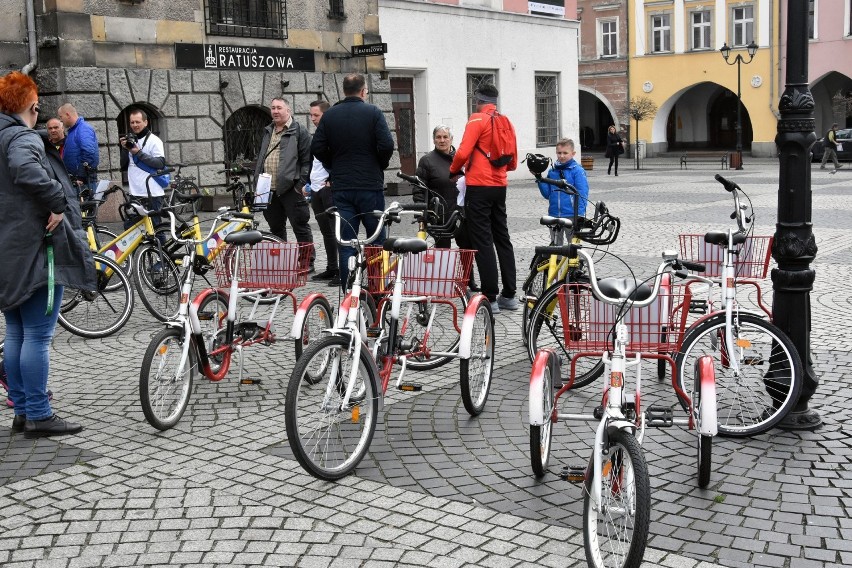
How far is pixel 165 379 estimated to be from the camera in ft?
19.4

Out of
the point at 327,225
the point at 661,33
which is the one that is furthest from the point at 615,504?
the point at 661,33

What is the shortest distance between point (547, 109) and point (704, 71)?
1718cm

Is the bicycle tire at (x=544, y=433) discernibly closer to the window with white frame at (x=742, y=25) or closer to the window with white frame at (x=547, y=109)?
the window with white frame at (x=547, y=109)

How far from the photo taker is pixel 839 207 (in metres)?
18.0

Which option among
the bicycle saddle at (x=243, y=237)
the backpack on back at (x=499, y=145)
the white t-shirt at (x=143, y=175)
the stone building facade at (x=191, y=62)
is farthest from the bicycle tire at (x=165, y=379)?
the stone building facade at (x=191, y=62)

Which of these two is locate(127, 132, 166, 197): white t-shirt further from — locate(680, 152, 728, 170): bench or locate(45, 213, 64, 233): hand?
locate(680, 152, 728, 170): bench

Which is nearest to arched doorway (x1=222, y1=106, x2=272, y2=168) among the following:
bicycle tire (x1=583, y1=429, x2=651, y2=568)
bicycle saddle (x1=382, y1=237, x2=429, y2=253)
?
bicycle saddle (x1=382, y1=237, x2=429, y2=253)

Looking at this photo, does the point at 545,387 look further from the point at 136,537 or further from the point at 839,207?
the point at 839,207

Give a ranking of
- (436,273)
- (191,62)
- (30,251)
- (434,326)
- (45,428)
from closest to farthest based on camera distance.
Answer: (30,251) < (45,428) < (436,273) < (434,326) < (191,62)

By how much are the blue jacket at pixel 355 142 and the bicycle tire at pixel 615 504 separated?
5.15 meters

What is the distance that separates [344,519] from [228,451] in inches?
48.1

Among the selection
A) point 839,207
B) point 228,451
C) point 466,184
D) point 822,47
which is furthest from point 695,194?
point 822,47

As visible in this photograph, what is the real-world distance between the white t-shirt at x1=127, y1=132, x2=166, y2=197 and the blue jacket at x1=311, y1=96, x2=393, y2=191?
3049mm

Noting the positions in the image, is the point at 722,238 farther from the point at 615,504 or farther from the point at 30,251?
the point at 30,251
